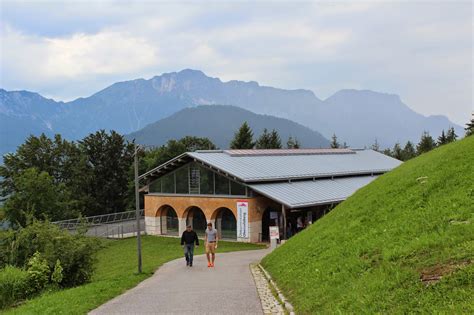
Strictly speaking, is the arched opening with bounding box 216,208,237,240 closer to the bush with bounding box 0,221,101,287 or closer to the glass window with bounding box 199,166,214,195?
the glass window with bounding box 199,166,214,195

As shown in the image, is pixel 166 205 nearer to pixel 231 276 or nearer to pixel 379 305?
pixel 231 276

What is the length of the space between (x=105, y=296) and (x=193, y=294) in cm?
246

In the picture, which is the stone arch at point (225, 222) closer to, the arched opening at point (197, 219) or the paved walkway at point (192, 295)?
the arched opening at point (197, 219)

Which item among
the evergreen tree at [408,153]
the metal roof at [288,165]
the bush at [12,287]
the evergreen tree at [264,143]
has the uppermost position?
the evergreen tree at [264,143]

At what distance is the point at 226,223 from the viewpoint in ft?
115

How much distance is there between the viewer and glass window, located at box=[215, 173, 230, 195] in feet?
113

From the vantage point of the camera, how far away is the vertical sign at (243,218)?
3281 centimetres

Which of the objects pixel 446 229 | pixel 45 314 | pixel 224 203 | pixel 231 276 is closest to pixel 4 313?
pixel 45 314

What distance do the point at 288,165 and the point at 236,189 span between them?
23.0 feet

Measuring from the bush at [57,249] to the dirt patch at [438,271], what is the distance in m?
12.3

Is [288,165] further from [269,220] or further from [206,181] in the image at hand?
[206,181]

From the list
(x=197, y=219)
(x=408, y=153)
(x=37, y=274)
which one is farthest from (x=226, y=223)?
(x=408, y=153)

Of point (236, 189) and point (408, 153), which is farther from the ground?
point (408, 153)

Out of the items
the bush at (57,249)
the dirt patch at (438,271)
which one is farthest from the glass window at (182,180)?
the dirt patch at (438,271)
